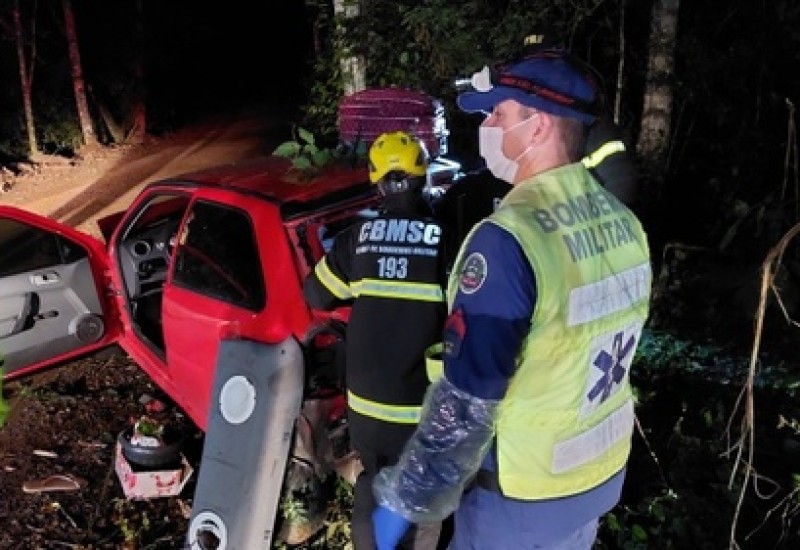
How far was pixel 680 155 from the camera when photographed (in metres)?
6.79

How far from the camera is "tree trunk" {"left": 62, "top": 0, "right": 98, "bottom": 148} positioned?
467 inches

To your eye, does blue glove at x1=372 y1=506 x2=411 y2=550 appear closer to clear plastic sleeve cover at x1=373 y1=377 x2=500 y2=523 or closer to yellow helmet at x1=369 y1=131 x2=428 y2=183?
clear plastic sleeve cover at x1=373 y1=377 x2=500 y2=523

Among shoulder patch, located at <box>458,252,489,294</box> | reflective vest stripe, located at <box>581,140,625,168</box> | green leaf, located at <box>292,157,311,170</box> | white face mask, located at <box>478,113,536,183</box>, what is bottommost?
green leaf, located at <box>292,157,311,170</box>

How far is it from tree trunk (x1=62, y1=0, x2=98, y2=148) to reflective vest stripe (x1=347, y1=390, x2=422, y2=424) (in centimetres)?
1066

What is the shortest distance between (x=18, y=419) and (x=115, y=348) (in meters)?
0.90

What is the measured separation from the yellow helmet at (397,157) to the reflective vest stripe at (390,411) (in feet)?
2.50

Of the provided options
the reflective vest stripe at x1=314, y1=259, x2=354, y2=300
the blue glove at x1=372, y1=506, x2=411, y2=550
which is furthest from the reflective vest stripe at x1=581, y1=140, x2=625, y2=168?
the reflective vest stripe at x1=314, y1=259, x2=354, y2=300

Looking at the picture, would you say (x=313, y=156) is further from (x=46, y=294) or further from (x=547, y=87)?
(x=547, y=87)

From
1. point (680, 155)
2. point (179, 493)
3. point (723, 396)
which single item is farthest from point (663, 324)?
point (179, 493)

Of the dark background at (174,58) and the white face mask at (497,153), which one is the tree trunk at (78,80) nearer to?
the dark background at (174,58)

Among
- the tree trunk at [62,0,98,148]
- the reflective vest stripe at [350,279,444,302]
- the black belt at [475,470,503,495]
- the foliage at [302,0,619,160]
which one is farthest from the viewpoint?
the tree trunk at [62,0,98,148]

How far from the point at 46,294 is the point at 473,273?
3.40 meters

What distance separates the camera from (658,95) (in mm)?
5793

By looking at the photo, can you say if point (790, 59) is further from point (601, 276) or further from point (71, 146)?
point (71, 146)
